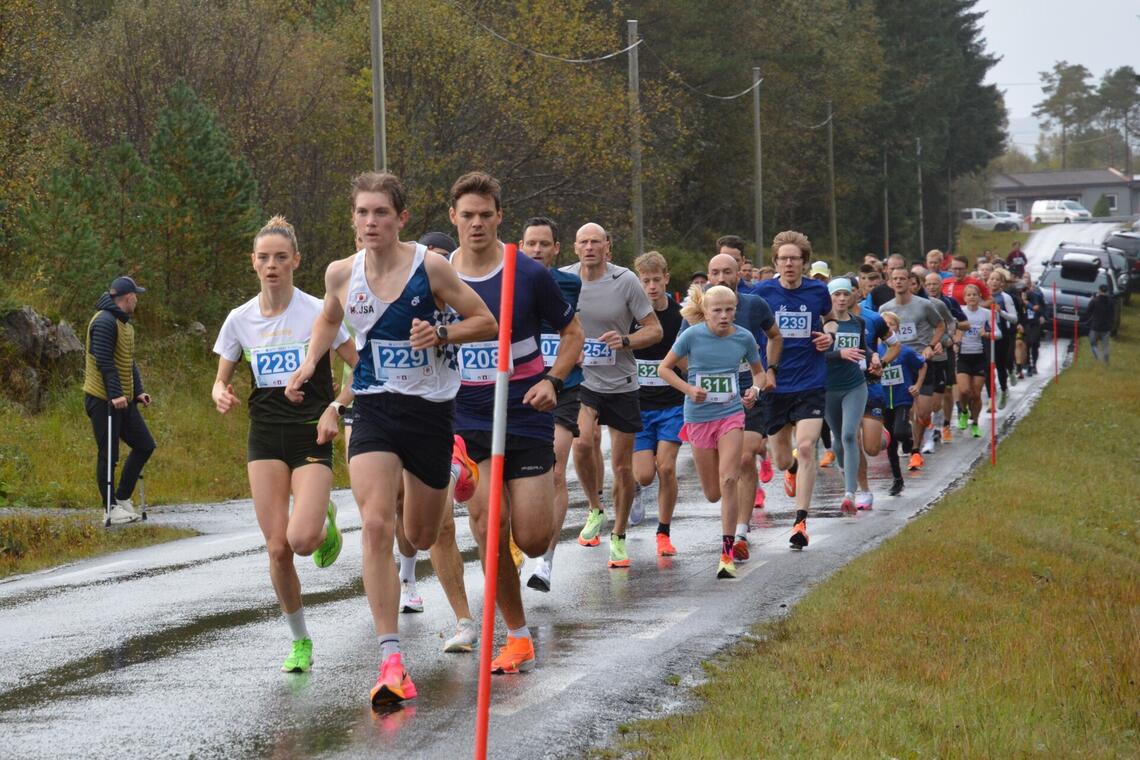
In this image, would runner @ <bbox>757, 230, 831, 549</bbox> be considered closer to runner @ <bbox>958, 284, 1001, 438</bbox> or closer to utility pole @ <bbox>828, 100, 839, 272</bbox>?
runner @ <bbox>958, 284, 1001, 438</bbox>

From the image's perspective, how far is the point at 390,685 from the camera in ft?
22.4

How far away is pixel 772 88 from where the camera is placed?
228 ft

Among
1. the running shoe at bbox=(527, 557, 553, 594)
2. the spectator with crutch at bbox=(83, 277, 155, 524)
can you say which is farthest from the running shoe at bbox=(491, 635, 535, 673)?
the spectator with crutch at bbox=(83, 277, 155, 524)

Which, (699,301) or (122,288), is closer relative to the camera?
(699,301)

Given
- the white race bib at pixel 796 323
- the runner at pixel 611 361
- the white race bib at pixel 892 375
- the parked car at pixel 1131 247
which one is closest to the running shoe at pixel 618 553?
the runner at pixel 611 361

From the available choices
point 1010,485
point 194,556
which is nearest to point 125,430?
point 194,556

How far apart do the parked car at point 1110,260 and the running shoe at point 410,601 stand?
4287 cm

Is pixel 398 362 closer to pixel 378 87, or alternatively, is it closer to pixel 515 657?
pixel 515 657

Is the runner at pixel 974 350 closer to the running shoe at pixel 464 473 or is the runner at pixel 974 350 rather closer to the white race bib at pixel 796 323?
the white race bib at pixel 796 323

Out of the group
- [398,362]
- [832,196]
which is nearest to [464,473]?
[398,362]

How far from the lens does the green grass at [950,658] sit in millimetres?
6434

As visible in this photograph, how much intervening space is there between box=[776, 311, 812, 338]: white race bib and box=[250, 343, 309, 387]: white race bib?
572cm

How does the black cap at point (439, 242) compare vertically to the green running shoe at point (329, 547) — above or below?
above

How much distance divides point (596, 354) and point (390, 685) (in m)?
4.74
